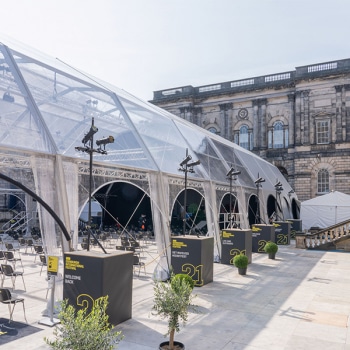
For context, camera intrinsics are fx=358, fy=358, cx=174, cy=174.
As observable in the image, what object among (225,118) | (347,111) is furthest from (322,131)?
(225,118)

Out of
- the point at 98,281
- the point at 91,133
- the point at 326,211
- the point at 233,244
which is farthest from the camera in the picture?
the point at 326,211

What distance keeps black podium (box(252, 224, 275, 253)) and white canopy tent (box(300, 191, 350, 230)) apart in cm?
1138

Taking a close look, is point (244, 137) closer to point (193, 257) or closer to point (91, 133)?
point (193, 257)

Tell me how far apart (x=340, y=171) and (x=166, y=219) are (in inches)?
1225

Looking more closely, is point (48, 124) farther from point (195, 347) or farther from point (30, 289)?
point (195, 347)

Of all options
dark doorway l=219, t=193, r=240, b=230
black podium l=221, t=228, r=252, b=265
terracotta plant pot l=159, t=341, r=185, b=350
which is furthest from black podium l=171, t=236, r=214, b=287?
dark doorway l=219, t=193, r=240, b=230

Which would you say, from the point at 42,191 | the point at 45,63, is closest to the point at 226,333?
the point at 42,191

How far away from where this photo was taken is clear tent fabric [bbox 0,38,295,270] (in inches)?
347

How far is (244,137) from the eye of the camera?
44.8 metres

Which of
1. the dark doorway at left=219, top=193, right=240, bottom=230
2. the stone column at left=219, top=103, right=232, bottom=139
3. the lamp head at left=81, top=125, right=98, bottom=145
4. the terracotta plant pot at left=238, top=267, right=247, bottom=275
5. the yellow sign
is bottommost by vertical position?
the terracotta plant pot at left=238, top=267, right=247, bottom=275

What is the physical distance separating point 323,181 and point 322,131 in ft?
18.0

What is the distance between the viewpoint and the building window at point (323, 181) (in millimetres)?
39031

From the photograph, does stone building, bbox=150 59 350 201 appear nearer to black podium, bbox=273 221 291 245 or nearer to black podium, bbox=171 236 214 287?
black podium, bbox=273 221 291 245

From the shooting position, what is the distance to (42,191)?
8.75m
